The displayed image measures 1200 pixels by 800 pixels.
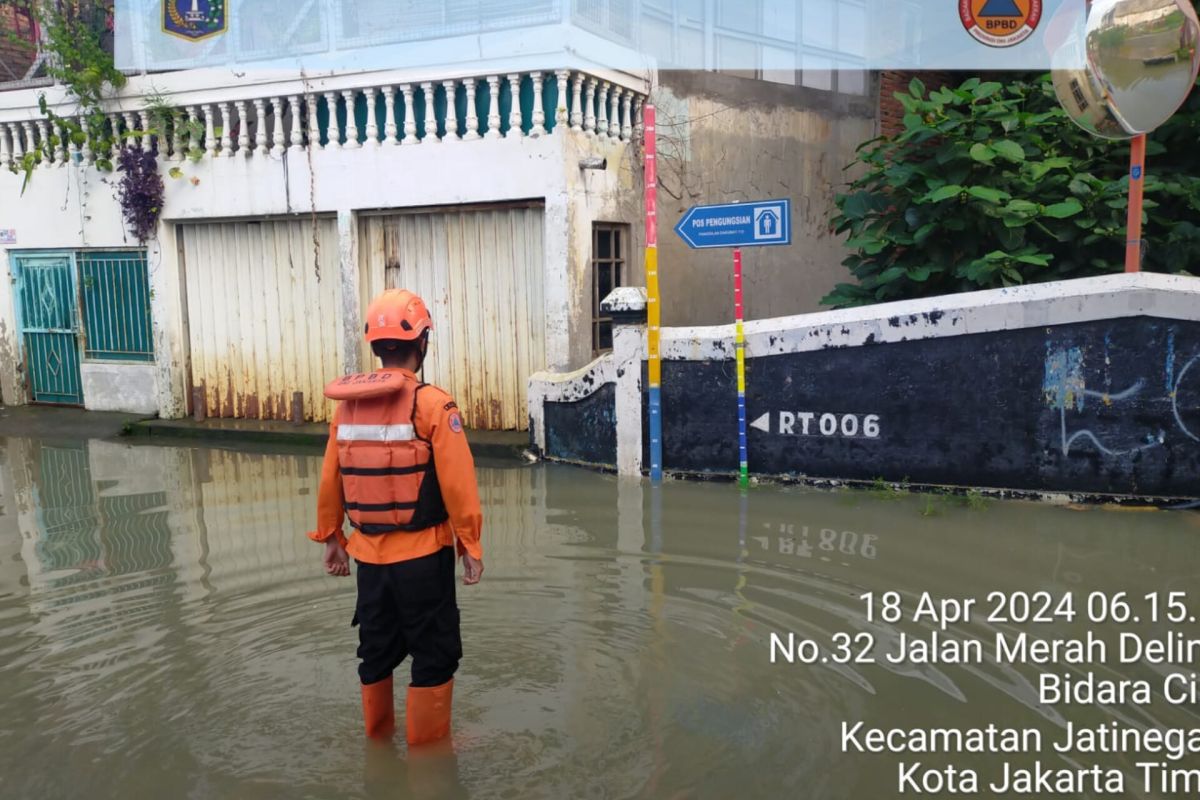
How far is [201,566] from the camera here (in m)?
6.53

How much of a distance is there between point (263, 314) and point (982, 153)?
727 cm

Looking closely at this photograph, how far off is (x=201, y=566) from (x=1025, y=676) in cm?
472

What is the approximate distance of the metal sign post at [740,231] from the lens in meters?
7.80

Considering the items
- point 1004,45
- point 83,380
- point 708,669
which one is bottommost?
point 708,669

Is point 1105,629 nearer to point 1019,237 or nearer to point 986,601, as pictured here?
point 986,601

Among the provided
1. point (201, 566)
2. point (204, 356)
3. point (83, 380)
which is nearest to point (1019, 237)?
point (201, 566)

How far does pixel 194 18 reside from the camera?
36.2ft

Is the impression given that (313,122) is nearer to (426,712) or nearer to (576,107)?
(576,107)

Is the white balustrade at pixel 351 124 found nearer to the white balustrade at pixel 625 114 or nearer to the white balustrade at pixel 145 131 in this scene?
the white balustrade at pixel 145 131

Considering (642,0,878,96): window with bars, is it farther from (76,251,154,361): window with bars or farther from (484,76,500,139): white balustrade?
(76,251,154,361): window with bars

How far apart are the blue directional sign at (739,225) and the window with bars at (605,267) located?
1889mm

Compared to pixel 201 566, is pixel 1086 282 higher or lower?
higher

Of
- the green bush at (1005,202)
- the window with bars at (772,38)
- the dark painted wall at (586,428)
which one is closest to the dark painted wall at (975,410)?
the dark painted wall at (586,428)

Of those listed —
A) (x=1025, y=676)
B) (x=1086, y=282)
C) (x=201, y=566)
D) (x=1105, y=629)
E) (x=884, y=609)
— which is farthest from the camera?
(x=1086, y=282)
